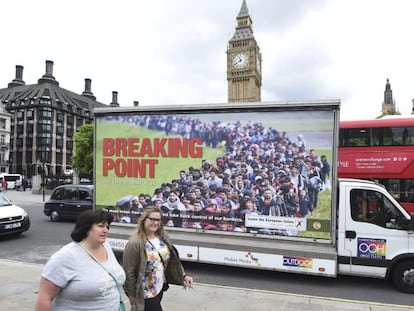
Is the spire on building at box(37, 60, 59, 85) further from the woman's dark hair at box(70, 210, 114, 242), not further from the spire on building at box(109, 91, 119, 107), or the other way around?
the woman's dark hair at box(70, 210, 114, 242)

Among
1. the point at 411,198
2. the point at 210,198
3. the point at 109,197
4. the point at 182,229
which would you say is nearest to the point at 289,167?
the point at 210,198

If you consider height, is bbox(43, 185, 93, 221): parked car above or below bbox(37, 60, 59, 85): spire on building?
below

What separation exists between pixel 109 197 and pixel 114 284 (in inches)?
240

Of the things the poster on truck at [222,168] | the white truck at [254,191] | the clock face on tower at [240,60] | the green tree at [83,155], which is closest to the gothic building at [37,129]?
the green tree at [83,155]

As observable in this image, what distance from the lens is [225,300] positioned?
222 inches

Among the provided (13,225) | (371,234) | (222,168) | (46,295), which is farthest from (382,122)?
(13,225)

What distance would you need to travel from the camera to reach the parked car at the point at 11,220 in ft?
35.5

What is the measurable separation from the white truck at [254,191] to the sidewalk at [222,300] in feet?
2.97

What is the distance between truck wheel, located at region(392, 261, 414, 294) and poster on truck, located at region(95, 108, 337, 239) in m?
1.45

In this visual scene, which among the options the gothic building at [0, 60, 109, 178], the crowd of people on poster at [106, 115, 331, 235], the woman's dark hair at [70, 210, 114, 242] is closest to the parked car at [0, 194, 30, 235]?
the crowd of people on poster at [106, 115, 331, 235]

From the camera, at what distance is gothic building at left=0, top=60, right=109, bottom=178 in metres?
77.9

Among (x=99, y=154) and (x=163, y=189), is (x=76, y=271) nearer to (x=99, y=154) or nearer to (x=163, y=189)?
(x=163, y=189)

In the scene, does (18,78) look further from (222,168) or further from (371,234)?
(371,234)

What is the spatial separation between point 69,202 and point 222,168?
33.1ft
